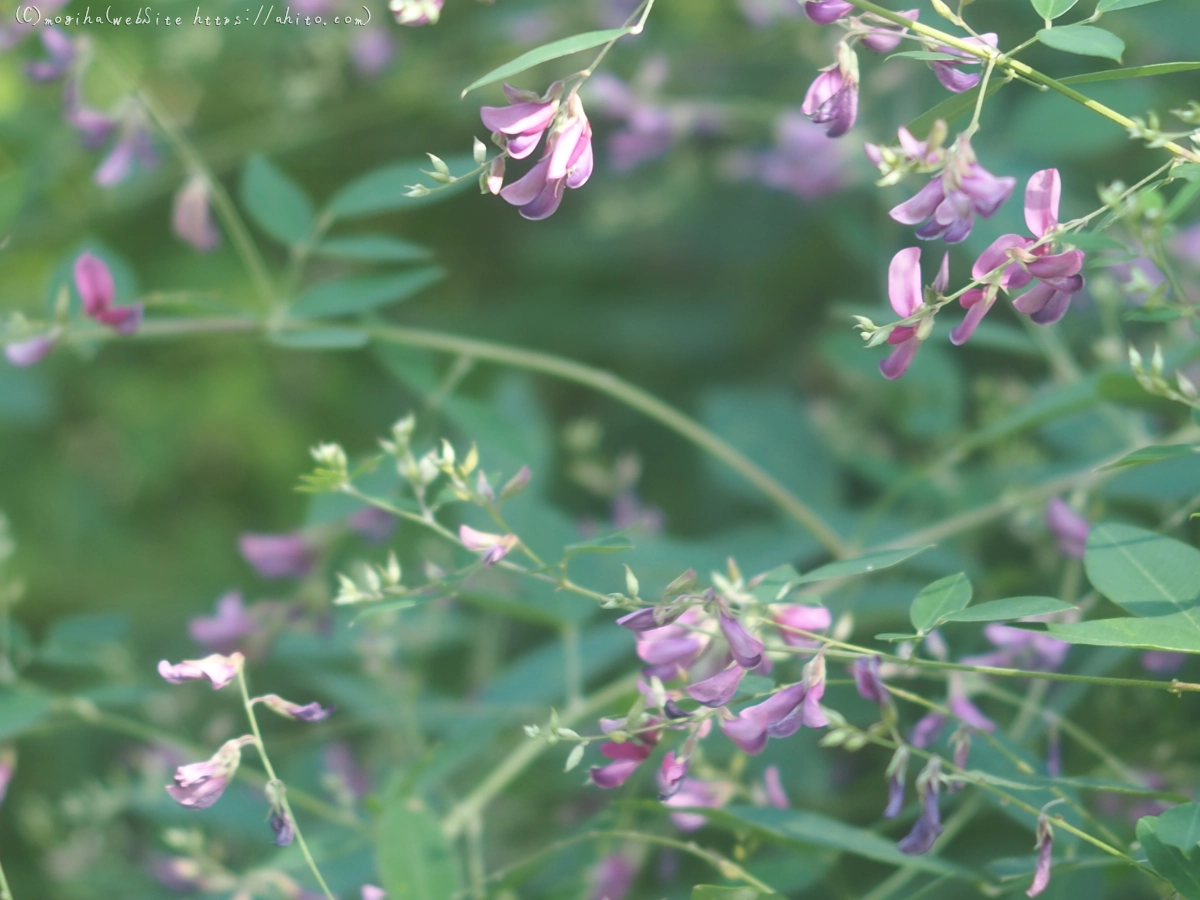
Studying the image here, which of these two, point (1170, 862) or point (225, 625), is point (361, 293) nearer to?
point (225, 625)

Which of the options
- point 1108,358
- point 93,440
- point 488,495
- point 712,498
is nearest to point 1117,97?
point 1108,358

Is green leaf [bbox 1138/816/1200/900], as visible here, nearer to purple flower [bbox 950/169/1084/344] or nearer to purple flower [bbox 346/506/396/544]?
purple flower [bbox 950/169/1084/344]

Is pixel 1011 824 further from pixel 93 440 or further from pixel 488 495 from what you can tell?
pixel 93 440

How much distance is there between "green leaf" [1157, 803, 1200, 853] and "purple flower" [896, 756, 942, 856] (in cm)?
12

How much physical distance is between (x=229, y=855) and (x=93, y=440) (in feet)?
3.86

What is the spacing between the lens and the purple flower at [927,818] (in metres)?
0.69

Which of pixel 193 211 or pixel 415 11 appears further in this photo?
pixel 193 211

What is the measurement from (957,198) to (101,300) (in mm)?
770

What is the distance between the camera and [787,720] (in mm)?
673

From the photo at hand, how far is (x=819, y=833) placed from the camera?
2.61 feet

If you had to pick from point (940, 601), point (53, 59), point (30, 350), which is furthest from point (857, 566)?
point (53, 59)

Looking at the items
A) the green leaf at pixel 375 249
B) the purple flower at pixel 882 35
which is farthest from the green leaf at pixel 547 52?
the green leaf at pixel 375 249

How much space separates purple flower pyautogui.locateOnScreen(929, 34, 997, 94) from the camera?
2.20ft

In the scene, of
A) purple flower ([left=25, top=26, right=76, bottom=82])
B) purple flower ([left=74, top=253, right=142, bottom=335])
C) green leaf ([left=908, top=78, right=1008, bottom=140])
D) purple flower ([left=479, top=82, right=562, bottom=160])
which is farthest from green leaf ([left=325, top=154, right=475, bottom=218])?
green leaf ([left=908, top=78, right=1008, bottom=140])
